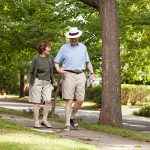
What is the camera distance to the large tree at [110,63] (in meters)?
14.7

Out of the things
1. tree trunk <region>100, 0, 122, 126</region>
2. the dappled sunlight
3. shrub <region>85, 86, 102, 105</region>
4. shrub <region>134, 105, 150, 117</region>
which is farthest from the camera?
shrub <region>85, 86, 102, 105</region>

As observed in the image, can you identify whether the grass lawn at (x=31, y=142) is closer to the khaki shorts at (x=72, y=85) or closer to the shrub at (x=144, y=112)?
the khaki shorts at (x=72, y=85)

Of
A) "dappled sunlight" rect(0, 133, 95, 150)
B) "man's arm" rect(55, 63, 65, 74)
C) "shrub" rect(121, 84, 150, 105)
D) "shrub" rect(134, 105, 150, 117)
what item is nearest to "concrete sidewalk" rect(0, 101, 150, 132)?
"shrub" rect(134, 105, 150, 117)

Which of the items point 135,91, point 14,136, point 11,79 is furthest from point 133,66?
point 11,79

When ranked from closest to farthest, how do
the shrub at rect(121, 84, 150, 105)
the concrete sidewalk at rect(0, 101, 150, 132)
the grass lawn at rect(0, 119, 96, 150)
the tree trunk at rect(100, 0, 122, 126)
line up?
the grass lawn at rect(0, 119, 96, 150), the tree trunk at rect(100, 0, 122, 126), the concrete sidewalk at rect(0, 101, 150, 132), the shrub at rect(121, 84, 150, 105)

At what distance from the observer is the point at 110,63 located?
14.7 meters

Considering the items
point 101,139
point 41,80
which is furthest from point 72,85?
point 101,139

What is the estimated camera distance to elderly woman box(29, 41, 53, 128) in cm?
1300

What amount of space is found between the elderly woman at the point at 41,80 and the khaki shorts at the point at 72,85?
595 mm

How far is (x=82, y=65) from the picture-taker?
12.6 metres

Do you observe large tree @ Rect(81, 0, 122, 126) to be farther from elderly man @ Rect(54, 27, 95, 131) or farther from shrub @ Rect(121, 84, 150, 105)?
shrub @ Rect(121, 84, 150, 105)

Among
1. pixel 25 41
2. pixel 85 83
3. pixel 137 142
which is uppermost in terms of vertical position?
pixel 25 41

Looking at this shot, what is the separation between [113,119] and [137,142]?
10.4 ft

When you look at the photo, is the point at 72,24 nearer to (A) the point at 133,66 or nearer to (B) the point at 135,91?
(A) the point at 133,66
